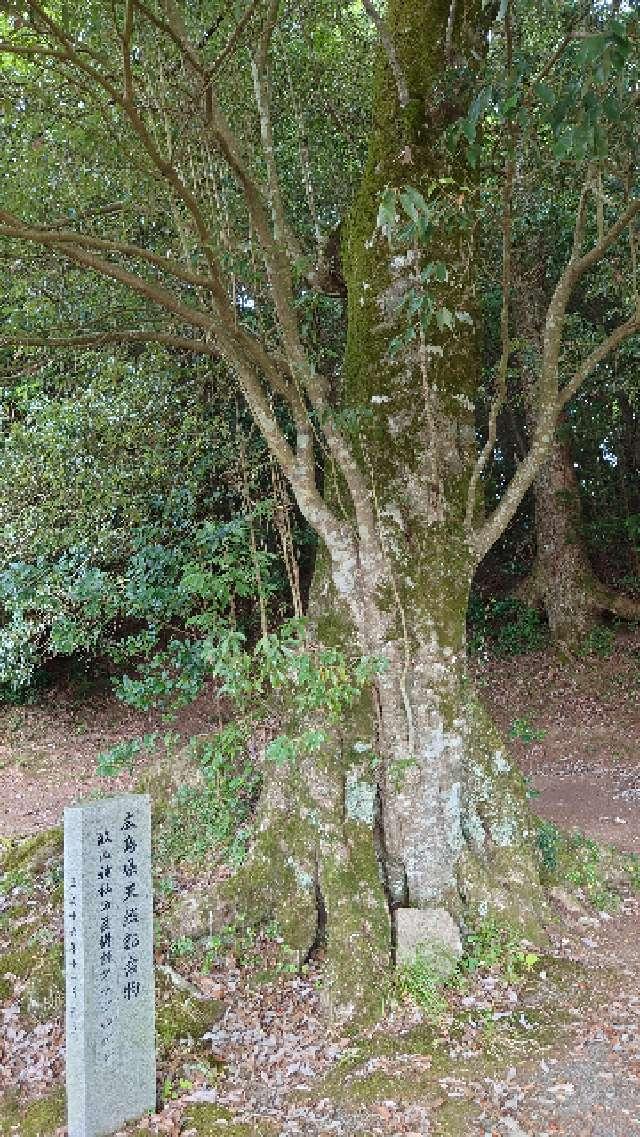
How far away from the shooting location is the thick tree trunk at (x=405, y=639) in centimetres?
460

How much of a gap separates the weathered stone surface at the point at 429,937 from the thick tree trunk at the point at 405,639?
22 millimetres

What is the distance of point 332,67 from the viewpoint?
786 cm

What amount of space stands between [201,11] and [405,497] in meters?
3.63

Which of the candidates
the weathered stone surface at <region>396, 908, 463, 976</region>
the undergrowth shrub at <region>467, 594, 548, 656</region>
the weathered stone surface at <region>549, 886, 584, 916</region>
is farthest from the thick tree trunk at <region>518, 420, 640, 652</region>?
the weathered stone surface at <region>396, 908, 463, 976</region>

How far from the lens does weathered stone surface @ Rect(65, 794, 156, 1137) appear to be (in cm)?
359

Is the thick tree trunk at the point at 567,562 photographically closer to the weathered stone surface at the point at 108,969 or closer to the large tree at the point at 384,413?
the large tree at the point at 384,413

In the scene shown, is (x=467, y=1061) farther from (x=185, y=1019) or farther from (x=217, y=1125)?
(x=185, y=1019)

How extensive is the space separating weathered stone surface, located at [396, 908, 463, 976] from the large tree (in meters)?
0.03

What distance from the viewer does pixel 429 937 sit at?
4398 millimetres

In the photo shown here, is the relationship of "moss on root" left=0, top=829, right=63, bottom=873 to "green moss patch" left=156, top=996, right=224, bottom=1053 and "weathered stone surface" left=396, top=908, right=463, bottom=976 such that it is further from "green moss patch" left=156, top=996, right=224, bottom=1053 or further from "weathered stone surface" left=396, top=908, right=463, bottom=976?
"weathered stone surface" left=396, top=908, right=463, bottom=976

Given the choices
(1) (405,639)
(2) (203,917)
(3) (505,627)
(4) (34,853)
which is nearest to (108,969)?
(2) (203,917)

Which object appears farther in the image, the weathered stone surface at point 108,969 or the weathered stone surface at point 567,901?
the weathered stone surface at point 567,901

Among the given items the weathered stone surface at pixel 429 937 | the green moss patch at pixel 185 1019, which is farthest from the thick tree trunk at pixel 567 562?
the green moss patch at pixel 185 1019

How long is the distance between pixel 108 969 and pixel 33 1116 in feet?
2.76
